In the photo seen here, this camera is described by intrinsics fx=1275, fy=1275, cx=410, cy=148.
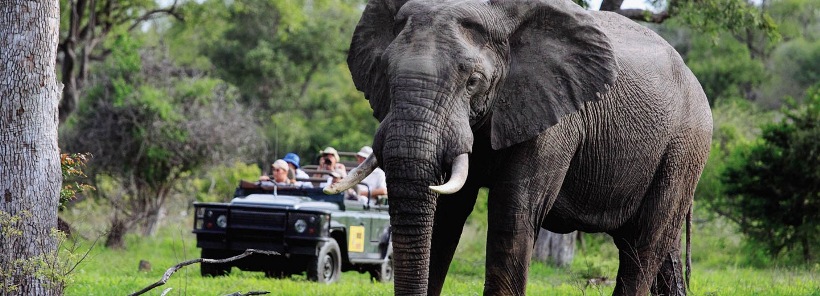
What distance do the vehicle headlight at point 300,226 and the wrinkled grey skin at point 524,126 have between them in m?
5.31

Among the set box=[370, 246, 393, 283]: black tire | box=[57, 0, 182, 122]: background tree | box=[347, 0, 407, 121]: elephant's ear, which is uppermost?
box=[57, 0, 182, 122]: background tree

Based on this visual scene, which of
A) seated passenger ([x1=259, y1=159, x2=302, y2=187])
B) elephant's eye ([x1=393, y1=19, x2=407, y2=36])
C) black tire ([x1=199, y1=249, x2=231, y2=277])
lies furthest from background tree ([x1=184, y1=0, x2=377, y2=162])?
elephant's eye ([x1=393, y1=19, x2=407, y2=36])

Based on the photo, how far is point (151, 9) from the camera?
92.5 ft

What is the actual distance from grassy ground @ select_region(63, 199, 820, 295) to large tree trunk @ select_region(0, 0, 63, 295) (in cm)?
44

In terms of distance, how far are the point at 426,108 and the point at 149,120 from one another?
16.5 m

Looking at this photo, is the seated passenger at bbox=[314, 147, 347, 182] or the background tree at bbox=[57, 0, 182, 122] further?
the background tree at bbox=[57, 0, 182, 122]

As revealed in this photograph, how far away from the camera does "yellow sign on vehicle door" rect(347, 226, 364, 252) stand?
1508 cm

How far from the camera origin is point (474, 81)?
719 centimetres

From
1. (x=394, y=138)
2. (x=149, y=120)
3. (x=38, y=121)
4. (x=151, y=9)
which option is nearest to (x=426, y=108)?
(x=394, y=138)

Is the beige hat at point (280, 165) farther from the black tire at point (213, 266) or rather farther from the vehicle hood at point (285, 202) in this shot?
the black tire at point (213, 266)

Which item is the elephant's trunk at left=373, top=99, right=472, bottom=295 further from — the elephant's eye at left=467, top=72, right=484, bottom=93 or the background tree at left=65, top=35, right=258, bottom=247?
the background tree at left=65, top=35, right=258, bottom=247

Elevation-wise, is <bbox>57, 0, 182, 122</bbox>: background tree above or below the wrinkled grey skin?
above

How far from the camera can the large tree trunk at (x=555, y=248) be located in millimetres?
18109

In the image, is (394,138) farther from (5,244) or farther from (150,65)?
(150,65)
